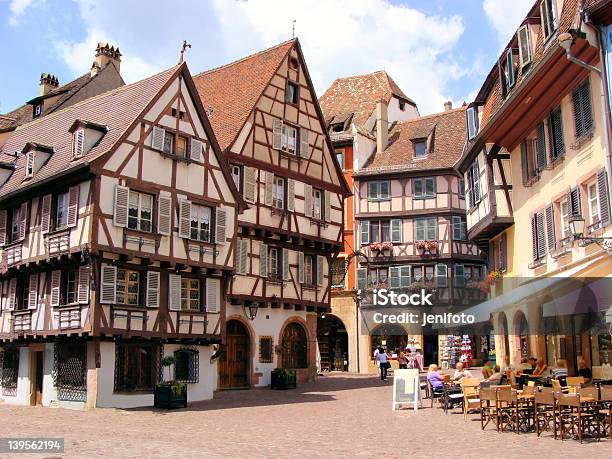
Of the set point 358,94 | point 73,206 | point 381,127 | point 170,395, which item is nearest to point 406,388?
point 170,395

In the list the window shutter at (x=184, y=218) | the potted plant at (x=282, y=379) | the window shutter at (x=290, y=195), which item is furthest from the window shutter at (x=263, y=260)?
the window shutter at (x=184, y=218)

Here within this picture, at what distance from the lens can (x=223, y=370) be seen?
2842 centimetres

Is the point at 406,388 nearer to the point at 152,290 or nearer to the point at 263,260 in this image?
the point at 152,290

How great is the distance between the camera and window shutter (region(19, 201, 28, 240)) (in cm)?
2506

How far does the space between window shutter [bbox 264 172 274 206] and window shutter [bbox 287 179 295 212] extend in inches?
37.7

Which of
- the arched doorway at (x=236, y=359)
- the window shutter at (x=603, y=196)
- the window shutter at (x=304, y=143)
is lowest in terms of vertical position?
the arched doorway at (x=236, y=359)

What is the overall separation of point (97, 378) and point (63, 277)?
3472 millimetres

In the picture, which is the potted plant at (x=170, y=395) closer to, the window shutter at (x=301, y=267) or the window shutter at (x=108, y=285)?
the window shutter at (x=108, y=285)

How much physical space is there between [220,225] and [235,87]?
8.49 metres

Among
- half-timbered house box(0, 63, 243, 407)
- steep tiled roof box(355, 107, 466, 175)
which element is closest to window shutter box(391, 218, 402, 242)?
steep tiled roof box(355, 107, 466, 175)

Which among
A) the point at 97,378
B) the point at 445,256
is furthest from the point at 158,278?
the point at 445,256

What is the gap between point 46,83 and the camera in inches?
1764

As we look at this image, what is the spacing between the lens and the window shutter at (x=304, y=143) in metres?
31.9

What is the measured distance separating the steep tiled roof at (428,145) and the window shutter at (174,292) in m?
21.5
